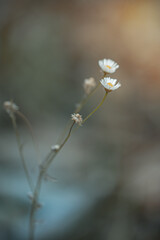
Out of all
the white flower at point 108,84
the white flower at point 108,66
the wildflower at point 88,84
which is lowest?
the white flower at point 108,84

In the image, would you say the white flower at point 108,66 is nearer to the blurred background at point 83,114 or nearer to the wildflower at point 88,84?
the wildflower at point 88,84

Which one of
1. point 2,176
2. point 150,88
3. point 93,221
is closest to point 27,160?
point 2,176

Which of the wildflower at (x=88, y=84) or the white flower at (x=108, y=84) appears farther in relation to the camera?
the wildflower at (x=88, y=84)

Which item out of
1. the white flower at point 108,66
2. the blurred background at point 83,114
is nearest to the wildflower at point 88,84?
the white flower at point 108,66

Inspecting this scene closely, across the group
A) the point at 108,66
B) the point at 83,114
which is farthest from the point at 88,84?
the point at 83,114

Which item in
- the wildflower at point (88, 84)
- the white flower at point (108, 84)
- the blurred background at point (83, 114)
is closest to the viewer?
the white flower at point (108, 84)

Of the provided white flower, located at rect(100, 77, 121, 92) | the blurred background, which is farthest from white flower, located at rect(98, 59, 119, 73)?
the blurred background

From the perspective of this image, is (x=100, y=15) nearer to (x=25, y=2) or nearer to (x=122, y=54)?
(x=122, y=54)

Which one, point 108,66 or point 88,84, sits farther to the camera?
point 88,84

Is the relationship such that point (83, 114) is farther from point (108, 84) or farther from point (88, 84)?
point (108, 84)
